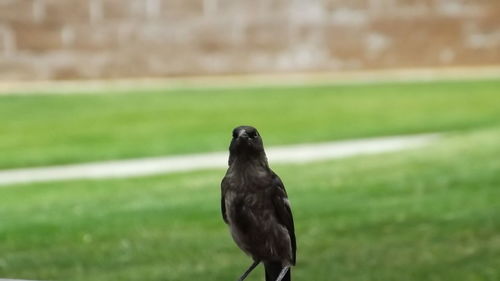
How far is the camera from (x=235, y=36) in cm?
3064

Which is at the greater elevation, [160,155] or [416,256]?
[416,256]

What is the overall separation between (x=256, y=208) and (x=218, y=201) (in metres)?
9.43

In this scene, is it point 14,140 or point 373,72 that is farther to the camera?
point 373,72

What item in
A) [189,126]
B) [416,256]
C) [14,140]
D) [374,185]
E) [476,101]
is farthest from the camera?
[476,101]

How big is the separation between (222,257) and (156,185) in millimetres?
4615

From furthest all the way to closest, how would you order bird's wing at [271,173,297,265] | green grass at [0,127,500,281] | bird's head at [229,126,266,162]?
1. green grass at [0,127,500,281]
2. bird's wing at [271,173,297,265]
3. bird's head at [229,126,266,162]

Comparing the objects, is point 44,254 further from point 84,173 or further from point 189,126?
point 189,126

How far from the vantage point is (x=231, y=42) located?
3061 cm

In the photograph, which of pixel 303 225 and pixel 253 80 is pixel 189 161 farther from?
pixel 253 80

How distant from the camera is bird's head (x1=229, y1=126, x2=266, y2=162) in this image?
254cm

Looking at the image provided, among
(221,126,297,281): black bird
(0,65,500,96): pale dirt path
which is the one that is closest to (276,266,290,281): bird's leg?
(221,126,297,281): black bird

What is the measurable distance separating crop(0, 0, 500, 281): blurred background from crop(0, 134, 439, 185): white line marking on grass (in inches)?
5.0

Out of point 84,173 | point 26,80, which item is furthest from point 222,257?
point 26,80

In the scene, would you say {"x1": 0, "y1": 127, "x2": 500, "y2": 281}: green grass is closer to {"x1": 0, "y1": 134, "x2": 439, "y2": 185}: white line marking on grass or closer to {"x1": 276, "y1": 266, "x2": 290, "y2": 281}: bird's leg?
{"x1": 0, "y1": 134, "x2": 439, "y2": 185}: white line marking on grass
